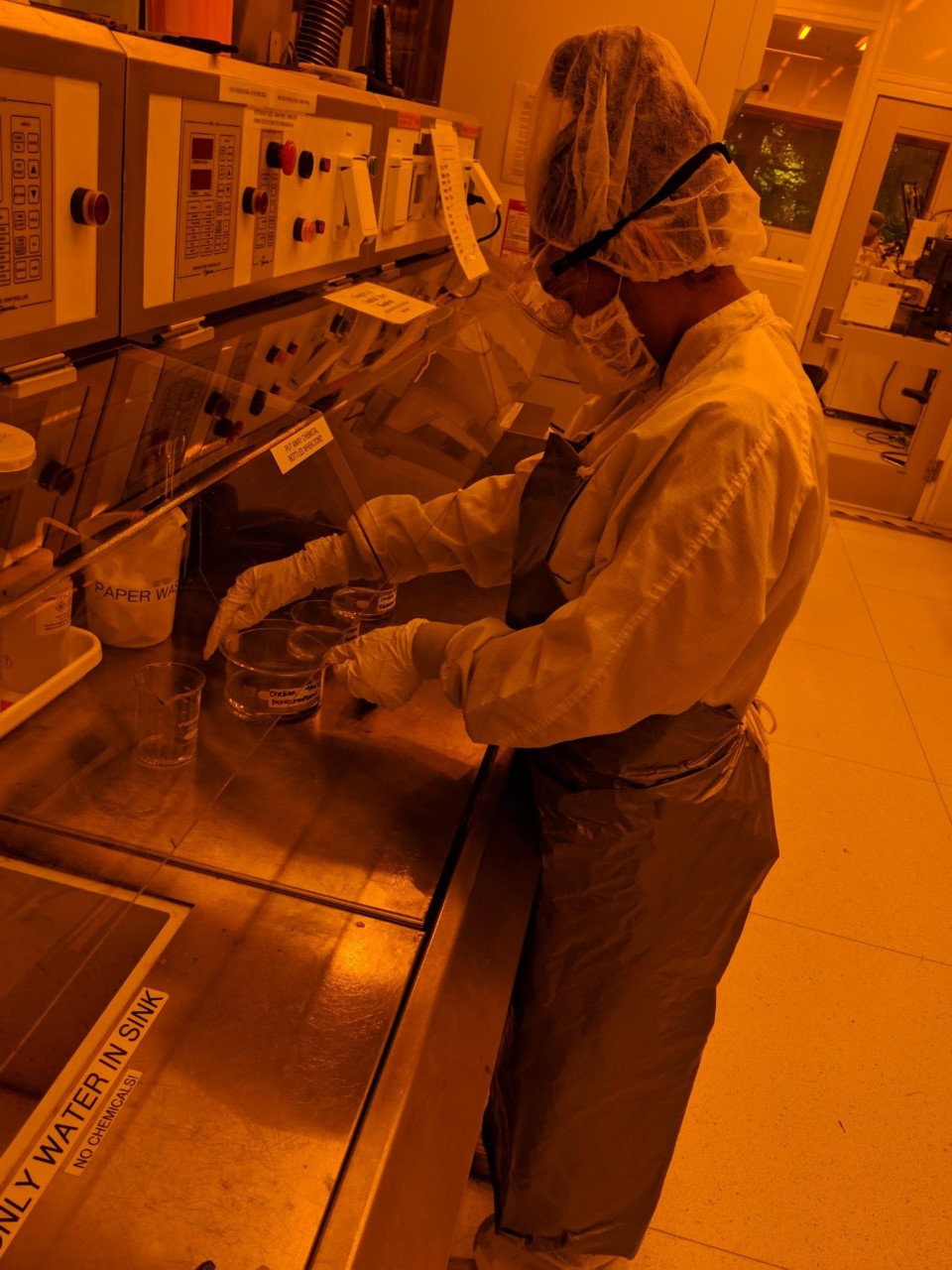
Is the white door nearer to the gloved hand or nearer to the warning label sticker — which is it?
the gloved hand

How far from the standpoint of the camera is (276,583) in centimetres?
119

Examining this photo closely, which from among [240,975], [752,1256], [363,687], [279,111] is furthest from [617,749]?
[752,1256]

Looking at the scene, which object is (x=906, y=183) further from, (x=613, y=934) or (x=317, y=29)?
(x=613, y=934)

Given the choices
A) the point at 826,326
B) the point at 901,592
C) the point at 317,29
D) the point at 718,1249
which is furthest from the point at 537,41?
the point at 826,326

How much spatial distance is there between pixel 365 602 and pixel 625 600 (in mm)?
596

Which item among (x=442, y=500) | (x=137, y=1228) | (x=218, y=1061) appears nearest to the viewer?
(x=137, y=1228)

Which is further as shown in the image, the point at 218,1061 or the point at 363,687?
the point at 363,687

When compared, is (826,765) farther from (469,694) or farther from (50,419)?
(50,419)

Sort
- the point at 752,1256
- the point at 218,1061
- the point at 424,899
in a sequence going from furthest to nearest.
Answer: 1. the point at 752,1256
2. the point at 424,899
3. the point at 218,1061

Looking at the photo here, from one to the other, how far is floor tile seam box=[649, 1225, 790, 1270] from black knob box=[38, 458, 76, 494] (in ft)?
5.08

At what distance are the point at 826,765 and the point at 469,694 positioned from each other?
217cm

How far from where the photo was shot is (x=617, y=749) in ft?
3.41

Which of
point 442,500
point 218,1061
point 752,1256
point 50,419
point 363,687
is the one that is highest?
point 50,419

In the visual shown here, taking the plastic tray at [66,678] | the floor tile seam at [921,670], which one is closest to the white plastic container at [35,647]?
the plastic tray at [66,678]
